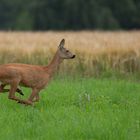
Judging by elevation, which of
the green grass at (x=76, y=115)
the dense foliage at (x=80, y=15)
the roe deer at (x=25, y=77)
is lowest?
the green grass at (x=76, y=115)

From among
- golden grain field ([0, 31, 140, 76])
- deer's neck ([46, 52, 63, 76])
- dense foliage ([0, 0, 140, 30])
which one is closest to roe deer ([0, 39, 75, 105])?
deer's neck ([46, 52, 63, 76])

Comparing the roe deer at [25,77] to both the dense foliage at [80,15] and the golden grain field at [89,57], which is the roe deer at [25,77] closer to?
the golden grain field at [89,57]

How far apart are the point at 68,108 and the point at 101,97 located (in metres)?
1.70

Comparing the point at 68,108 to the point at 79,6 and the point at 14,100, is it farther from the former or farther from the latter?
the point at 79,6

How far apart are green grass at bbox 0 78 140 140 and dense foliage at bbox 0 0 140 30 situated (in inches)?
1741

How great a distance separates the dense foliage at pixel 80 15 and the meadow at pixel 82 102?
36676mm

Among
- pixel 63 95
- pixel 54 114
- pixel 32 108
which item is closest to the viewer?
pixel 54 114

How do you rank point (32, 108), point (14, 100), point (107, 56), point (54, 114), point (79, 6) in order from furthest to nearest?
point (79, 6), point (107, 56), point (14, 100), point (32, 108), point (54, 114)

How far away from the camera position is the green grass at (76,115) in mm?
11438

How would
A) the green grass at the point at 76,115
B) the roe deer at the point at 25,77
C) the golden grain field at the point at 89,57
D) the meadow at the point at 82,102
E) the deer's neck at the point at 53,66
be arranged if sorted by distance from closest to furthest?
the green grass at the point at 76,115, the meadow at the point at 82,102, the roe deer at the point at 25,77, the deer's neck at the point at 53,66, the golden grain field at the point at 89,57

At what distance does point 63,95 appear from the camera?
16188 millimetres

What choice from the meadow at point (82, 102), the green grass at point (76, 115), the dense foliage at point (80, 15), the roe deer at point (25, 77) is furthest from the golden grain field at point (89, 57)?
the dense foliage at point (80, 15)

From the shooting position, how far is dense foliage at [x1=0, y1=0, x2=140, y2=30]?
203ft

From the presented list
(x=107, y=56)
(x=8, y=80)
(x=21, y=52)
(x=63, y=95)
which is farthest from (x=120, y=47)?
(x=8, y=80)
